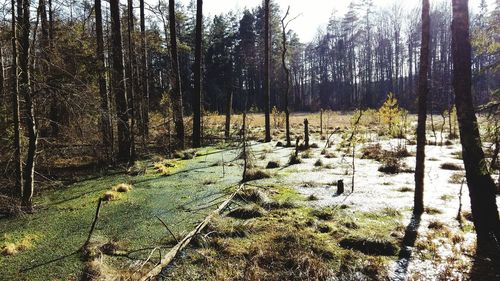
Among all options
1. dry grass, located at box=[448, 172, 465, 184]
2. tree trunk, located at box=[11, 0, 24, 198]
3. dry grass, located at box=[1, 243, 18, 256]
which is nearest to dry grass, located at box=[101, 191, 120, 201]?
tree trunk, located at box=[11, 0, 24, 198]

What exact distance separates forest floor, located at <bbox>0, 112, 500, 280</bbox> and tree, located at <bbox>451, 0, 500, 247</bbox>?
487mm

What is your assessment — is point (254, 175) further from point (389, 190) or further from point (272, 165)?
point (389, 190)

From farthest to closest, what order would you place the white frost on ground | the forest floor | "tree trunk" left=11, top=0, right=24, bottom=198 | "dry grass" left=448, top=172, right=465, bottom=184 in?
"dry grass" left=448, top=172, right=465, bottom=184, "tree trunk" left=11, top=0, right=24, bottom=198, the white frost on ground, the forest floor

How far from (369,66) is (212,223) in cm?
5275

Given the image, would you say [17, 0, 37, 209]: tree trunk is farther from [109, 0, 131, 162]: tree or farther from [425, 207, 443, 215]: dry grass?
[425, 207, 443, 215]: dry grass

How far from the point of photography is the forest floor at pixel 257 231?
4.82 meters

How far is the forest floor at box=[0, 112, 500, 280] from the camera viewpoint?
482 cm

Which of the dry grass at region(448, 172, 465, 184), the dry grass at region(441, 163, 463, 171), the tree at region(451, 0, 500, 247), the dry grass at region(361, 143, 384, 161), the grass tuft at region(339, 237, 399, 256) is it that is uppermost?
the tree at region(451, 0, 500, 247)

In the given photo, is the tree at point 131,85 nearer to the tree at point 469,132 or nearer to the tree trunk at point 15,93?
the tree trunk at point 15,93

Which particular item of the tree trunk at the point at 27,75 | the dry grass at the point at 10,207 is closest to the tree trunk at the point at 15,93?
the tree trunk at the point at 27,75

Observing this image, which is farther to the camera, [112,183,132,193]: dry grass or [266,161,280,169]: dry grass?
[266,161,280,169]: dry grass

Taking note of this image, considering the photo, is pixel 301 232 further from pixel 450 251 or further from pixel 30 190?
pixel 30 190

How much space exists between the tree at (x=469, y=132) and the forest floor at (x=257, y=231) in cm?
49

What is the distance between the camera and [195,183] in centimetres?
1031
